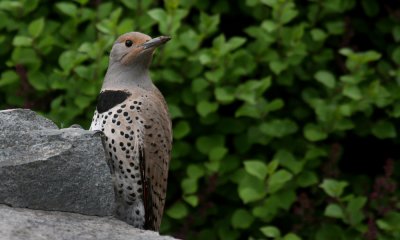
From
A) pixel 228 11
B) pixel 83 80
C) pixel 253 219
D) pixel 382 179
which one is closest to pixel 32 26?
pixel 83 80

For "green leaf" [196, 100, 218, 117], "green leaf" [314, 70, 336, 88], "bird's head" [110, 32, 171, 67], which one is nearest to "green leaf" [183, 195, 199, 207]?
"green leaf" [196, 100, 218, 117]

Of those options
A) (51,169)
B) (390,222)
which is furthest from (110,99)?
(390,222)

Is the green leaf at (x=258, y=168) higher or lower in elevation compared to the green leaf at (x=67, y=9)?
lower

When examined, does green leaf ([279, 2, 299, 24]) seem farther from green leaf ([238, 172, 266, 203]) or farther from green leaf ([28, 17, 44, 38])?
green leaf ([28, 17, 44, 38])

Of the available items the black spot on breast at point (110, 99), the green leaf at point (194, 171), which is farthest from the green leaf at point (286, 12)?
the black spot on breast at point (110, 99)

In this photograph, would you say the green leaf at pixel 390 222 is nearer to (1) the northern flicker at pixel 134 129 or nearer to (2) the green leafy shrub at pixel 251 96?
(2) the green leafy shrub at pixel 251 96

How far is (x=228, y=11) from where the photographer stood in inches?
259

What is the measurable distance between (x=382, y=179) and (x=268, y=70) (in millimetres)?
990

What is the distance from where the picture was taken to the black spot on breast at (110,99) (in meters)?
4.16

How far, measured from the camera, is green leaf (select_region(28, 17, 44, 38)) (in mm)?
6082

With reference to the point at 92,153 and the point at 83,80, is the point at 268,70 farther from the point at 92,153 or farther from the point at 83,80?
the point at 92,153

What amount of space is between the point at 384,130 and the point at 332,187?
60 cm

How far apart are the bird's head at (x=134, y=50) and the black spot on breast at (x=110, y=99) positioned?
13 cm

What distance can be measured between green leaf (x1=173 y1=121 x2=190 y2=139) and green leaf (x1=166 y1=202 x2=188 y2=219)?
42cm
